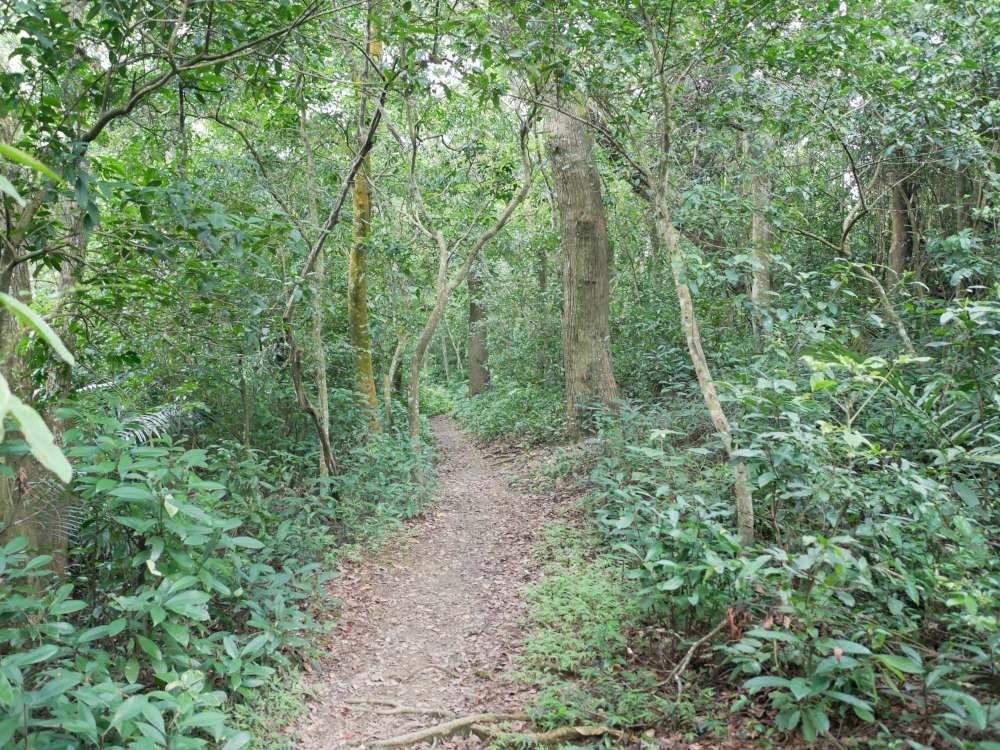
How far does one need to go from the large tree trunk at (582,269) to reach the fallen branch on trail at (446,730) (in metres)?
6.13

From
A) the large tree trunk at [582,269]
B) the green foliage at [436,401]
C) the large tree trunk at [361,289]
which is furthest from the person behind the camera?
the green foliage at [436,401]

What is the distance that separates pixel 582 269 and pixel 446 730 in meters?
7.24

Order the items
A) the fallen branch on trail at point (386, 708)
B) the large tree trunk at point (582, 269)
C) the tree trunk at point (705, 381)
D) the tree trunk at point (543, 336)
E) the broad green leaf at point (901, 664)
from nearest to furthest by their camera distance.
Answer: the broad green leaf at point (901, 664), the fallen branch on trail at point (386, 708), the tree trunk at point (705, 381), the large tree trunk at point (582, 269), the tree trunk at point (543, 336)

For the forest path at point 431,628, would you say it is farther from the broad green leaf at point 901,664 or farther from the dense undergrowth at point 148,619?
the broad green leaf at point 901,664

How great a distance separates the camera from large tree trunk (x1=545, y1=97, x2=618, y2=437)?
9.82 meters

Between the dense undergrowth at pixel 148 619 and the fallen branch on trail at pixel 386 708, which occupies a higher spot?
the dense undergrowth at pixel 148 619

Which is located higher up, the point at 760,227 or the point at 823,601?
the point at 760,227

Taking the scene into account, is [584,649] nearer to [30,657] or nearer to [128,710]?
[128,710]

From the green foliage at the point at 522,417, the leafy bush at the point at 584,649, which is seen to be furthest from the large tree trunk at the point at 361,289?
the leafy bush at the point at 584,649

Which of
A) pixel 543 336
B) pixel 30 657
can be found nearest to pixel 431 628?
pixel 30 657

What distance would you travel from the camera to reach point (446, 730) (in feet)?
13.0

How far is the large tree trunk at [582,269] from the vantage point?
9820 millimetres

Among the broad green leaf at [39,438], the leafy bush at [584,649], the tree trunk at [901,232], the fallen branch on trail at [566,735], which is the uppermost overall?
the tree trunk at [901,232]

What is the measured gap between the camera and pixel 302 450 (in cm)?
874
